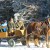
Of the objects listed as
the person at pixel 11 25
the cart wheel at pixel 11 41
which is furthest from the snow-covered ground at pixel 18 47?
the person at pixel 11 25

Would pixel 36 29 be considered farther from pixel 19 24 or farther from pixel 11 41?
pixel 11 41

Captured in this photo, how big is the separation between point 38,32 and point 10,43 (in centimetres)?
36

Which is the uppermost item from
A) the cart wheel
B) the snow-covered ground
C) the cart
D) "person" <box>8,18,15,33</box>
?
"person" <box>8,18,15,33</box>

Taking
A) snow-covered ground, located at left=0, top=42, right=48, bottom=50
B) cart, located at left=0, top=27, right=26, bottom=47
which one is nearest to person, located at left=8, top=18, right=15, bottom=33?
cart, located at left=0, top=27, right=26, bottom=47

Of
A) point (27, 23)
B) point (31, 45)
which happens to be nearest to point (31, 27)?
point (27, 23)

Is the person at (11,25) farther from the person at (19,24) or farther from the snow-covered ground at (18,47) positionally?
the snow-covered ground at (18,47)

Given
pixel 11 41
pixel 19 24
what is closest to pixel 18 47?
pixel 11 41

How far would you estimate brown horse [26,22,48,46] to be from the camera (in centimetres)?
230

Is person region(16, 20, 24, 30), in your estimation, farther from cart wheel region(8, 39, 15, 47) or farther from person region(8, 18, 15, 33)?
cart wheel region(8, 39, 15, 47)

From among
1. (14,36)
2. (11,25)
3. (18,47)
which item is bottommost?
(18,47)

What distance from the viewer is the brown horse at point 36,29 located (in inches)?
90.5

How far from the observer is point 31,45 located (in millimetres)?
2328

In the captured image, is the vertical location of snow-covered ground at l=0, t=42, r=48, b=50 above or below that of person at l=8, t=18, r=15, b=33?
below

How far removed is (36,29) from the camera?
2326mm
